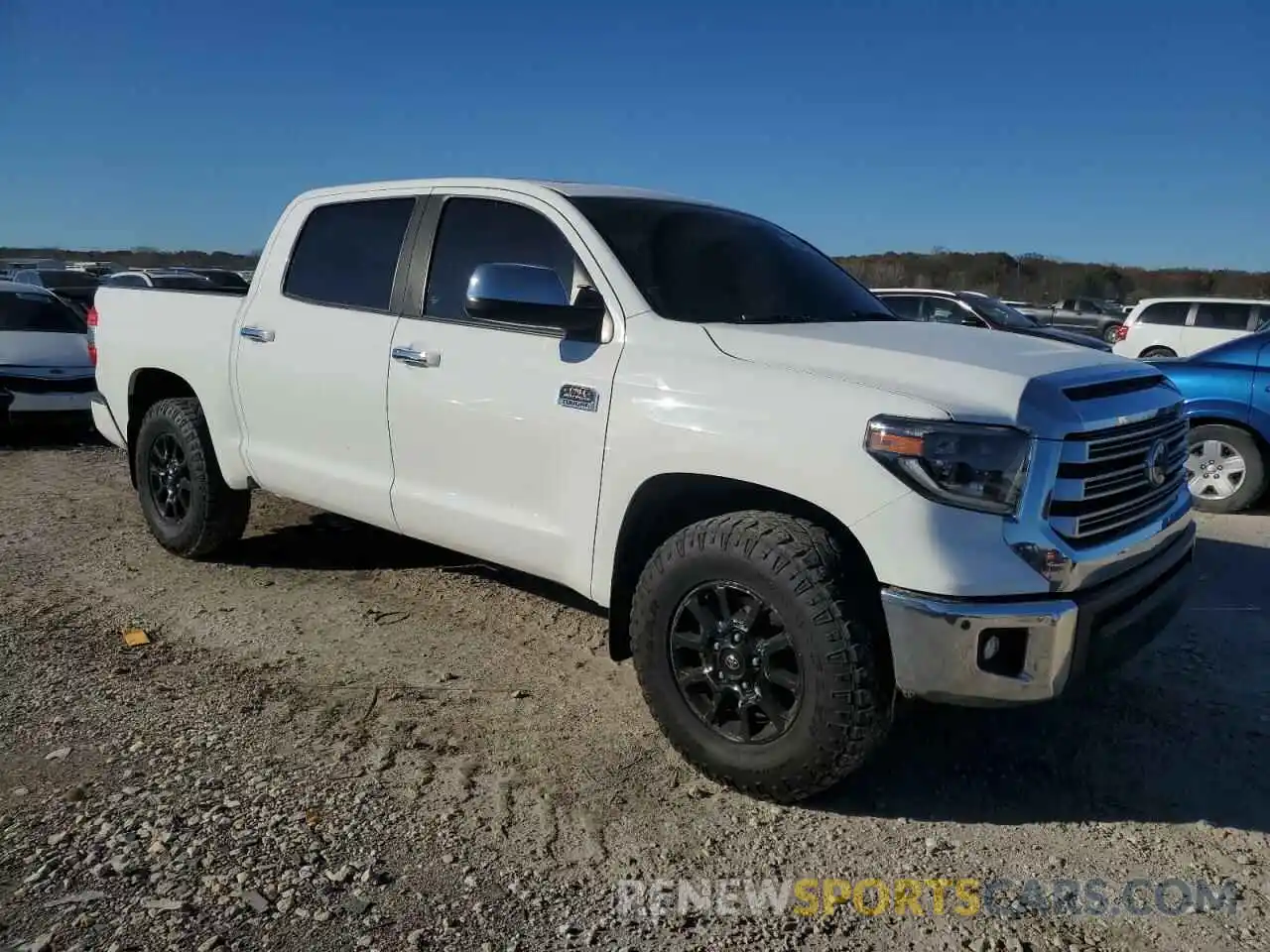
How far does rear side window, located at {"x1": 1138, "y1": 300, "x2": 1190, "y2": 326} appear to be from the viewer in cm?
1795

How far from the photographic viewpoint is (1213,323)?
17.8 meters

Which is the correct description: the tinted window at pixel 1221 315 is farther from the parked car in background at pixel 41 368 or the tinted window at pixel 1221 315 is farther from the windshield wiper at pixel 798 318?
the parked car in background at pixel 41 368

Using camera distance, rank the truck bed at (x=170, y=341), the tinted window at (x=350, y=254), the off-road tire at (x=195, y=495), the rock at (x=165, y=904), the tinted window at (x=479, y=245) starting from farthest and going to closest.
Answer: the off-road tire at (x=195, y=495)
the truck bed at (x=170, y=341)
the tinted window at (x=350, y=254)
the tinted window at (x=479, y=245)
the rock at (x=165, y=904)

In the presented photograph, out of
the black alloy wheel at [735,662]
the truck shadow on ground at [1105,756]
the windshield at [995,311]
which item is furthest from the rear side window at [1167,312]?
the black alloy wheel at [735,662]

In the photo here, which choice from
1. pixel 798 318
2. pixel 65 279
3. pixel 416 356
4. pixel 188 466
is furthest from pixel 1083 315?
pixel 416 356

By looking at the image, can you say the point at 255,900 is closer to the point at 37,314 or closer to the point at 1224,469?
the point at 1224,469

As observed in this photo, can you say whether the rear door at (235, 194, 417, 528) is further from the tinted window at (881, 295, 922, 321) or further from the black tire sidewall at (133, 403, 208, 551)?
the tinted window at (881, 295, 922, 321)

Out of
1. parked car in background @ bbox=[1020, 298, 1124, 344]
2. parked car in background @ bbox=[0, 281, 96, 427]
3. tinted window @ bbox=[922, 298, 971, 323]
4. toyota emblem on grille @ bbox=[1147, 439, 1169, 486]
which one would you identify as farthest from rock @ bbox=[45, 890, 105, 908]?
parked car in background @ bbox=[1020, 298, 1124, 344]

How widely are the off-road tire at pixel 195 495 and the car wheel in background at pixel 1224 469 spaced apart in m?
6.47

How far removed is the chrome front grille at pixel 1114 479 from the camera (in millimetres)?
2855

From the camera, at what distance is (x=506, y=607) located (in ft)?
16.0

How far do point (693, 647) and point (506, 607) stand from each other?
6.07 ft

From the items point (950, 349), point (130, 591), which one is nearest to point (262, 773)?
point (130, 591)

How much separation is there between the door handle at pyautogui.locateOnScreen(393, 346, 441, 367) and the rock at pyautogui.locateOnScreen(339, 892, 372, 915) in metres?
2.03
